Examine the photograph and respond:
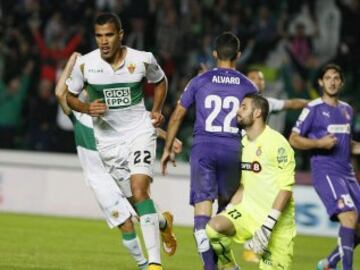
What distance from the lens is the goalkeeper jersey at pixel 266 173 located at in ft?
30.3

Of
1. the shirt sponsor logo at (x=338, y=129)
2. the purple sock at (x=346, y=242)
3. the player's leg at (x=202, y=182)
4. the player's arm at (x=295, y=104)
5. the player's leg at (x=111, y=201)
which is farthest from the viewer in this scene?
the player's arm at (x=295, y=104)

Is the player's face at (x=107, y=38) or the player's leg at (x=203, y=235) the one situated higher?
the player's face at (x=107, y=38)

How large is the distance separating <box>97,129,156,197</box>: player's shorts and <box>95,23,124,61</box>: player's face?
2.46 ft

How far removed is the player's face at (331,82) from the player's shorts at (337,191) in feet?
2.66

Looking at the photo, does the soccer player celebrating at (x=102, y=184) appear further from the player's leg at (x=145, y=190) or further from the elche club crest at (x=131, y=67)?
the elche club crest at (x=131, y=67)

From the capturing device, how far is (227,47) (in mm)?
10727

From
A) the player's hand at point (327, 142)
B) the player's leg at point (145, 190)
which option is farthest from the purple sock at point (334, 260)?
the player's leg at point (145, 190)

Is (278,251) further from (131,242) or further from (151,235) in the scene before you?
(131,242)

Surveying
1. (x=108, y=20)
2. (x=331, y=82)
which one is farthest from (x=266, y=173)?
(x=331, y=82)

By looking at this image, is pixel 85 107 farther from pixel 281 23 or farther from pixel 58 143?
pixel 281 23

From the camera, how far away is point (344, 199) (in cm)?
1166

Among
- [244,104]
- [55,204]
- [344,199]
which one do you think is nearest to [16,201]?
[55,204]

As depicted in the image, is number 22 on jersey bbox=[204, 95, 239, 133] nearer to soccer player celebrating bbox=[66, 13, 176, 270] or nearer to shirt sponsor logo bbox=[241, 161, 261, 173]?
soccer player celebrating bbox=[66, 13, 176, 270]

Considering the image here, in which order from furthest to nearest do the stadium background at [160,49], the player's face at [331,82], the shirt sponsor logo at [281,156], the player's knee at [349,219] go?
the stadium background at [160,49] → the player's face at [331,82] → the player's knee at [349,219] → the shirt sponsor logo at [281,156]
